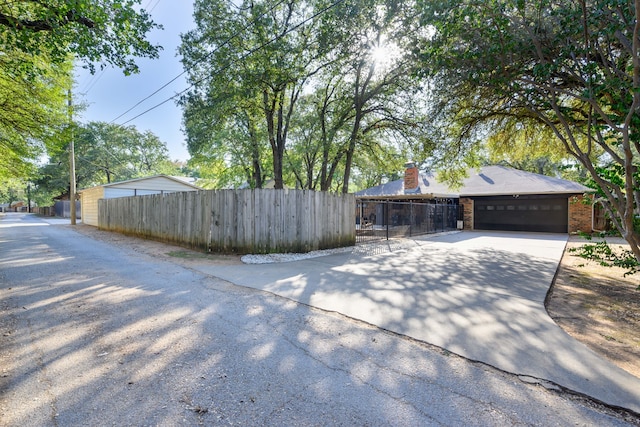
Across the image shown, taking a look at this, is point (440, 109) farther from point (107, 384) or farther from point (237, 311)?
point (107, 384)

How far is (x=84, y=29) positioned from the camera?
4.73m

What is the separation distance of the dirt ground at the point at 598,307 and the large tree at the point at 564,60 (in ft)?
3.16

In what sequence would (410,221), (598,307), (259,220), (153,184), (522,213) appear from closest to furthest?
(598,307)
(259,220)
(410,221)
(522,213)
(153,184)

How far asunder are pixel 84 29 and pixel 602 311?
8722mm

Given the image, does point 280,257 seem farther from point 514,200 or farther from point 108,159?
point 108,159

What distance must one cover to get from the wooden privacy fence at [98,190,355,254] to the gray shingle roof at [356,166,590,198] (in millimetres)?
8093

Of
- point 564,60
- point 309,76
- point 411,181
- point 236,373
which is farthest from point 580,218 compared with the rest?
point 236,373

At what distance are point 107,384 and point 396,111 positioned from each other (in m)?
11.2

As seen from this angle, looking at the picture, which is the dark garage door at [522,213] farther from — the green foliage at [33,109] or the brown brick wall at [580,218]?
the green foliage at [33,109]

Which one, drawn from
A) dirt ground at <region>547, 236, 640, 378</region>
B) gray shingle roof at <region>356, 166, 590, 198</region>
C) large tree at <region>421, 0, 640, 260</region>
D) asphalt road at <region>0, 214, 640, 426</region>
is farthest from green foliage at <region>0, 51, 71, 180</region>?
gray shingle roof at <region>356, 166, 590, 198</region>

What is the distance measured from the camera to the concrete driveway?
8.27 ft

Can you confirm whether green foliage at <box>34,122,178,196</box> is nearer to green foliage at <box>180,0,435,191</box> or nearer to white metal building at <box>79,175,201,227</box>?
white metal building at <box>79,175,201,227</box>

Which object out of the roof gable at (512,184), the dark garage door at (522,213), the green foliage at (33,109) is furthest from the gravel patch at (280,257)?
the dark garage door at (522,213)

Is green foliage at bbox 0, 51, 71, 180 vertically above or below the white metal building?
above
